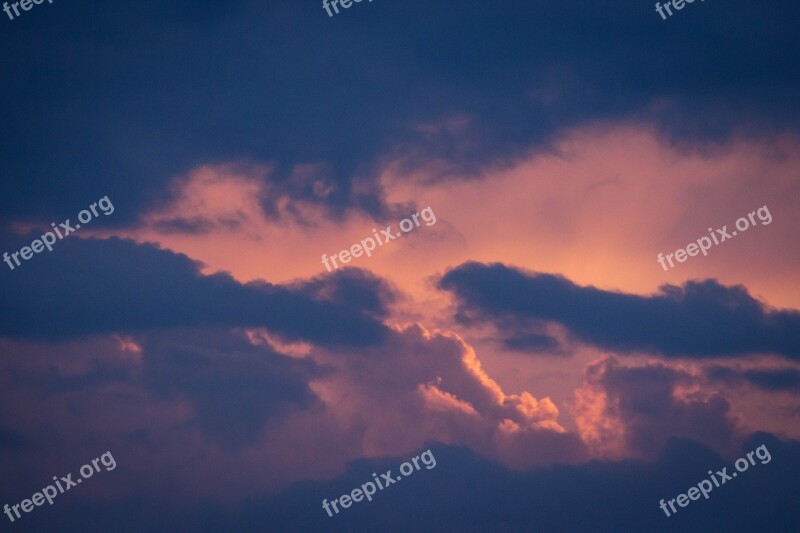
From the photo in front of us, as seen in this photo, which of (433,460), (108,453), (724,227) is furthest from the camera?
(433,460)

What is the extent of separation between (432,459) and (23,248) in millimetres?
53507

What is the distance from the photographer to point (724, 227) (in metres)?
50.6

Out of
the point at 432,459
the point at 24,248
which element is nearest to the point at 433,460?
the point at 432,459

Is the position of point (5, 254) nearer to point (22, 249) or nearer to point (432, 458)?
point (22, 249)

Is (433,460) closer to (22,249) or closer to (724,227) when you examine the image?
(724,227)

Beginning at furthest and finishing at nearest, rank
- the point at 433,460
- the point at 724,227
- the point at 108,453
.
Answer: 1. the point at 433,460
2. the point at 108,453
3. the point at 724,227

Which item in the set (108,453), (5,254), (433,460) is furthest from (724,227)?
(5,254)

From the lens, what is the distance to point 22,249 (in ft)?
167

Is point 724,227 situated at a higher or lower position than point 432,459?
higher

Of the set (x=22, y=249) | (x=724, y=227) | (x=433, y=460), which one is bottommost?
(x=433, y=460)

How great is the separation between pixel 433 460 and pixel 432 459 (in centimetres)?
33

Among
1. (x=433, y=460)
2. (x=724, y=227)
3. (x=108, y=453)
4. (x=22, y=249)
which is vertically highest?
(x=22, y=249)

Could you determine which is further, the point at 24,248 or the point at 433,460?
the point at 433,460

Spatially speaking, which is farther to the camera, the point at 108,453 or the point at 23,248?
the point at 108,453
